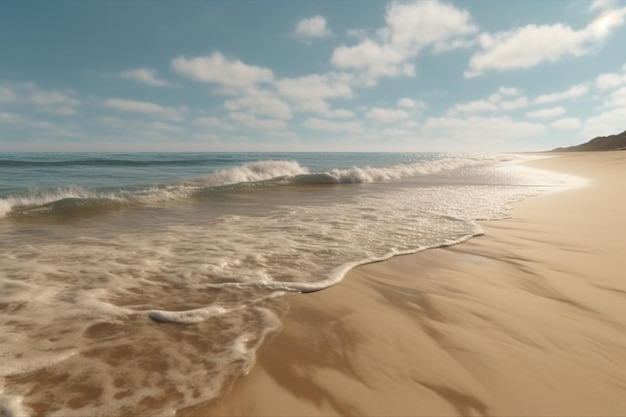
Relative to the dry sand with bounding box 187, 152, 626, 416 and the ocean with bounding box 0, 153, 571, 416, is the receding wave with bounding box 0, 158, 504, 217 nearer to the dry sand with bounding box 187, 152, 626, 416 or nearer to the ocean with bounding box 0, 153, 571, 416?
the ocean with bounding box 0, 153, 571, 416

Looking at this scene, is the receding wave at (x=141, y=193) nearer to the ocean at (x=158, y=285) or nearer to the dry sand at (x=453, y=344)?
the ocean at (x=158, y=285)

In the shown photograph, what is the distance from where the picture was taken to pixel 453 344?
2465 mm

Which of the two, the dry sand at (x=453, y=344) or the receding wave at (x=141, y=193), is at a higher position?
the receding wave at (x=141, y=193)

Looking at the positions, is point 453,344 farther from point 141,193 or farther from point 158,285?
point 141,193

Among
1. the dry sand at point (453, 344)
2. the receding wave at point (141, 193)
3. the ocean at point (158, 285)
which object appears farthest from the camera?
the receding wave at point (141, 193)

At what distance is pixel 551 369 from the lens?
7.17 ft

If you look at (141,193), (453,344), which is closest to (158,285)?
(453,344)

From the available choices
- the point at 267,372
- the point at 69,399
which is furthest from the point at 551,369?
the point at 69,399

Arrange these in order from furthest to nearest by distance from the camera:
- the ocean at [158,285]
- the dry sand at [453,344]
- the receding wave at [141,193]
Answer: the receding wave at [141,193]
the ocean at [158,285]
the dry sand at [453,344]

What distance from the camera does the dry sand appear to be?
6.21 ft

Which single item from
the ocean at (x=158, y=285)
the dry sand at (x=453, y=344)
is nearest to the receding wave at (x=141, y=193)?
the ocean at (x=158, y=285)

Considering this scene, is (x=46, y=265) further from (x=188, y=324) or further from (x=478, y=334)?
(x=478, y=334)

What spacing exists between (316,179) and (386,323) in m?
15.2

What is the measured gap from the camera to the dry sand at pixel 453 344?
74.5 inches
